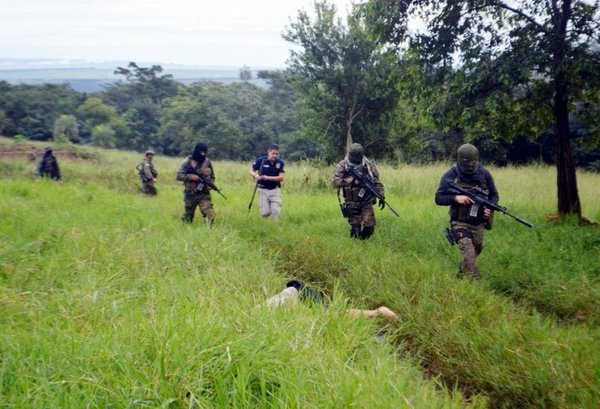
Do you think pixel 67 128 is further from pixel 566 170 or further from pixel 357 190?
pixel 566 170

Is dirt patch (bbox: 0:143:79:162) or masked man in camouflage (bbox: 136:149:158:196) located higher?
masked man in camouflage (bbox: 136:149:158:196)

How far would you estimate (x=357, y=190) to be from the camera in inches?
298

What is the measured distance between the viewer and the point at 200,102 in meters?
38.7

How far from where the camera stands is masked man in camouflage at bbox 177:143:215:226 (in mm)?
8633

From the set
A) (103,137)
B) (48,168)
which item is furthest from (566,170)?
(103,137)

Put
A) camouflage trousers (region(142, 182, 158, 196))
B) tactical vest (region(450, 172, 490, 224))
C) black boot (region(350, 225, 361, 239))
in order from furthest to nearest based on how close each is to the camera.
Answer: camouflage trousers (region(142, 182, 158, 196)) < black boot (region(350, 225, 361, 239)) < tactical vest (region(450, 172, 490, 224))

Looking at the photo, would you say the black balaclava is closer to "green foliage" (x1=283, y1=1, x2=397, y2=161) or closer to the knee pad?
the knee pad

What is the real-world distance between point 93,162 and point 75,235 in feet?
64.0

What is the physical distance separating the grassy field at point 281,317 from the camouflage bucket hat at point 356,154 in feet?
4.13

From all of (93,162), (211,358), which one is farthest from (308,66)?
(211,358)

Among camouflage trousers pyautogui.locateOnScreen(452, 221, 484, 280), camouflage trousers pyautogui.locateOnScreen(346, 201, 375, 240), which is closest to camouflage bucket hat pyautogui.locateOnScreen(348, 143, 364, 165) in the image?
camouflage trousers pyautogui.locateOnScreen(346, 201, 375, 240)

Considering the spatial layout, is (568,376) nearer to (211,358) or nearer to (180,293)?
(211,358)

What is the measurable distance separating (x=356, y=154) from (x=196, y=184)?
2999 mm

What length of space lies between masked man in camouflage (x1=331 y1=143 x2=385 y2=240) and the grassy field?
1.26 ft
